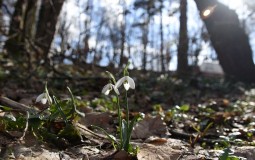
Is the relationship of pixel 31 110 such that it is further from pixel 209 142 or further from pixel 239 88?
pixel 239 88

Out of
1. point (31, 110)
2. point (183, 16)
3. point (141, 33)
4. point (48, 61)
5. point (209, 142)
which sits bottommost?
point (209, 142)

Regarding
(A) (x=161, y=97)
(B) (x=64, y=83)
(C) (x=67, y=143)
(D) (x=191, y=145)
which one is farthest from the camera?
(A) (x=161, y=97)

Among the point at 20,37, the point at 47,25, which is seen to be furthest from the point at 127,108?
the point at 47,25

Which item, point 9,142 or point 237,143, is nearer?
point 9,142

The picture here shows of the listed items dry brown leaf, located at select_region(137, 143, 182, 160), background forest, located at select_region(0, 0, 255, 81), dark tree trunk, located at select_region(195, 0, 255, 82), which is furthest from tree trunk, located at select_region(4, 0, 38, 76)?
dry brown leaf, located at select_region(137, 143, 182, 160)

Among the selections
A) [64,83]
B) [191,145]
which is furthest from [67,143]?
[64,83]

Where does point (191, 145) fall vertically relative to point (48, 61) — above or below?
below

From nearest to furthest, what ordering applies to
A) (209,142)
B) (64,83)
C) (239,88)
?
1. (209,142)
2. (64,83)
3. (239,88)
